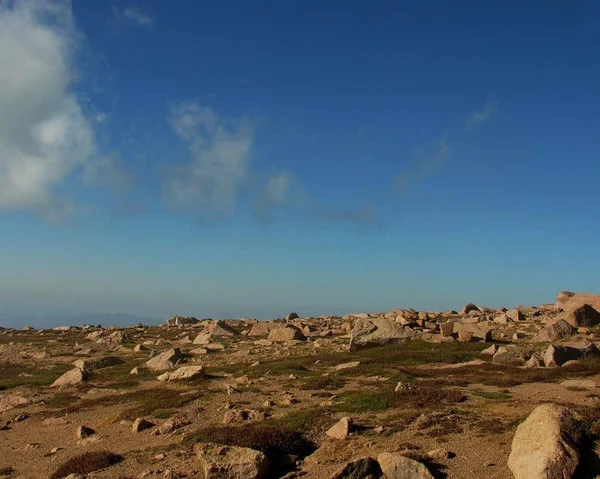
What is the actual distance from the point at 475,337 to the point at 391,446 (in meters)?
30.4

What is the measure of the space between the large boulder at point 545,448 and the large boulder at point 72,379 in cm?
2837

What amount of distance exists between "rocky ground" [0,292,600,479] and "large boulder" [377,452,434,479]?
1.5 inches

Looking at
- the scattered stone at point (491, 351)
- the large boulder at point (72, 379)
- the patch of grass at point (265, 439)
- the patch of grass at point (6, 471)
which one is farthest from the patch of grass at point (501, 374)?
the large boulder at point (72, 379)

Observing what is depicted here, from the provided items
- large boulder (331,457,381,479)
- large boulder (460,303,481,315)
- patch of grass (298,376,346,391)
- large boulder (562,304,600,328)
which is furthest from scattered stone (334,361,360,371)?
large boulder (460,303,481,315)

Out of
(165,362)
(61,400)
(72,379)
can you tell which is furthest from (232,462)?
(165,362)

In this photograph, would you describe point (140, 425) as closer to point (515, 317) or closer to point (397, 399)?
point (397, 399)

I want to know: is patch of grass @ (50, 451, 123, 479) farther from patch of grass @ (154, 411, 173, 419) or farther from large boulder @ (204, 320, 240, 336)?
large boulder @ (204, 320, 240, 336)

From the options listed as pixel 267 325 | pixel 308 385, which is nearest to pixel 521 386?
pixel 308 385

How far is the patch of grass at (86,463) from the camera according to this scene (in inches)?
666

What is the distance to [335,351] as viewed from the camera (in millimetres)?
42156

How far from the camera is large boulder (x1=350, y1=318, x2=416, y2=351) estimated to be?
42281 mm

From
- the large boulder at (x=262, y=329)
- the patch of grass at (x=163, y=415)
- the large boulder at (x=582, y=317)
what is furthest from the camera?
the large boulder at (x=262, y=329)

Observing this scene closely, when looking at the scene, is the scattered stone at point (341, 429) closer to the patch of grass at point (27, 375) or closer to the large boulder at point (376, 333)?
the large boulder at point (376, 333)

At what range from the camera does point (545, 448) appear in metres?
13.6
